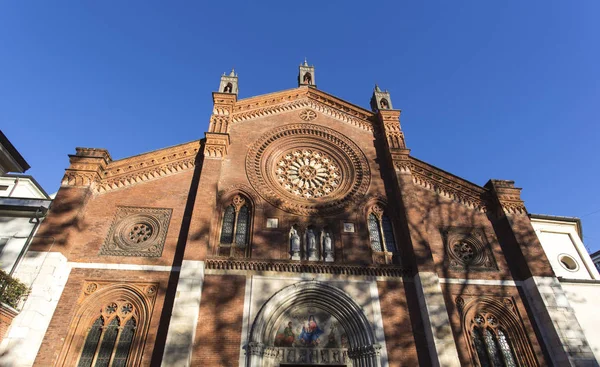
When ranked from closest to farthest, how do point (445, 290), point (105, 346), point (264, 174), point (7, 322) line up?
point (7, 322)
point (105, 346)
point (445, 290)
point (264, 174)

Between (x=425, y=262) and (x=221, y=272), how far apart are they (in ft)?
25.1

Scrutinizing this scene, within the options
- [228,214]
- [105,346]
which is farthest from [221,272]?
[105,346]

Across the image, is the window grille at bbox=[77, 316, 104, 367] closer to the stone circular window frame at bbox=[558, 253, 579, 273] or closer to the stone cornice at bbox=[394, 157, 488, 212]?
the stone cornice at bbox=[394, 157, 488, 212]

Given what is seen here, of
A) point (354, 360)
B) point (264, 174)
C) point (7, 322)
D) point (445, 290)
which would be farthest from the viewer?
point (264, 174)

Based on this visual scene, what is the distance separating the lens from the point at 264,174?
16266 millimetres

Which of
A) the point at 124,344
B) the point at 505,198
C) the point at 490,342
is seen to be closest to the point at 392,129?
the point at 505,198

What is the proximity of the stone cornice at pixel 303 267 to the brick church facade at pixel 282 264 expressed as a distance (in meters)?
0.04

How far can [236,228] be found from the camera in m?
14.5

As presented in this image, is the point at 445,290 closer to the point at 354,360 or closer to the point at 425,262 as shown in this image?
the point at 425,262

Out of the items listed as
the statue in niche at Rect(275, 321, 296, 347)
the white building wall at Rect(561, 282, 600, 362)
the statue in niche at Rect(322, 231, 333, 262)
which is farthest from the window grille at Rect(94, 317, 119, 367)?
the white building wall at Rect(561, 282, 600, 362)

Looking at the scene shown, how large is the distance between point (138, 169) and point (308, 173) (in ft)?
24.5

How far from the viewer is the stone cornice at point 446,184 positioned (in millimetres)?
16547

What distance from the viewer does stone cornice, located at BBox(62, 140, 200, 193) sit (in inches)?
567

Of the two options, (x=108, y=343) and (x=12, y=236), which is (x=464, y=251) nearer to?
(x=108, y=343)
